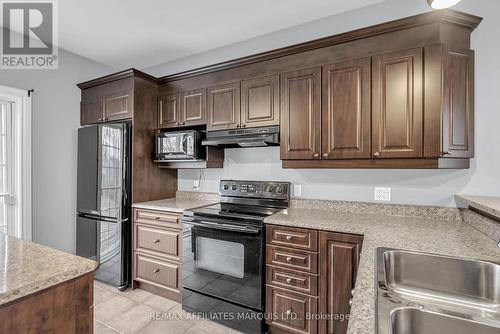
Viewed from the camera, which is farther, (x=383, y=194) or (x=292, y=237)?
(x=383, y=194)

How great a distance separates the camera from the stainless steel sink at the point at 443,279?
1051mm

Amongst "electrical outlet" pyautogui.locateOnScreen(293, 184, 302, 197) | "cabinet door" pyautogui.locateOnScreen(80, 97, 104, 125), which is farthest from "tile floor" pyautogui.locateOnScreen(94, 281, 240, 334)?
"cabinet door" pyautogui.locateOnScreen(80, 97, 104, 125)

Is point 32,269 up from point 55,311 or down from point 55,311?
up

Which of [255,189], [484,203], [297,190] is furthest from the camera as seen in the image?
[255,189]

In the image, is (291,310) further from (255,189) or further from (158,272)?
(158,272)

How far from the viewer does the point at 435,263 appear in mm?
1185

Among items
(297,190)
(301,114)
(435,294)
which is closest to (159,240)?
(297,190)

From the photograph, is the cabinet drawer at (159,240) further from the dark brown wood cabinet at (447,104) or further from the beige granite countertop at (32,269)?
the dark brown wood cabinet at (447,104)

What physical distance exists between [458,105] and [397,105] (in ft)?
1.33

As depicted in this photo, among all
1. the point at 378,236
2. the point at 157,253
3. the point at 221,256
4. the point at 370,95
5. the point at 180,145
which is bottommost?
the point at 157,253

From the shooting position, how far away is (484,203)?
1.52 metres

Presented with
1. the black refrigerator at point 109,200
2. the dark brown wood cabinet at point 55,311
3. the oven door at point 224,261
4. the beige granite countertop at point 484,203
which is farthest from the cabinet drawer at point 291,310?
the black refrigerator at point 109,200

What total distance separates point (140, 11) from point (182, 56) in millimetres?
964

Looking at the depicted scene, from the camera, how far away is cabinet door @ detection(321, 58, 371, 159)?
1.98 meters
